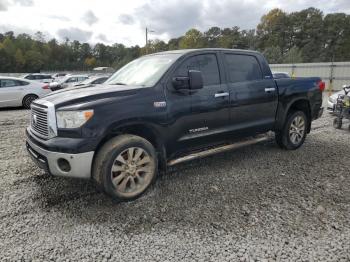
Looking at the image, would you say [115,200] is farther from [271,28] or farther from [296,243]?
[271,28]

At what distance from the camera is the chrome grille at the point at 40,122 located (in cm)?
344

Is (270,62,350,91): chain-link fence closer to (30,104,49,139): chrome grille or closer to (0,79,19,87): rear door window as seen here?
(0,79,19,87): rear door window

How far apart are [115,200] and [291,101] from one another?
3.74 meters

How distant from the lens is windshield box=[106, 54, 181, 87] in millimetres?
3982

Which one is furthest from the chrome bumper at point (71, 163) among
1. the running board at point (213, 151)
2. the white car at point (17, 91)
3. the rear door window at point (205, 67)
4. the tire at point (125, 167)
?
the white car at point (17, 91)

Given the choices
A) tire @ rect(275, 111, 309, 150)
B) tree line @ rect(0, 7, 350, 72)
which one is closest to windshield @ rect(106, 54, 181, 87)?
tire @ rect(275, 111, 309, 150)

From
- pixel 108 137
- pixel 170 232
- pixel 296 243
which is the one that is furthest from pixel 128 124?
pixel 296 243

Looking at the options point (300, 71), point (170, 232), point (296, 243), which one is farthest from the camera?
point (300, 71)

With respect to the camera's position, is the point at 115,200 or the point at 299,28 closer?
the point at 115,200

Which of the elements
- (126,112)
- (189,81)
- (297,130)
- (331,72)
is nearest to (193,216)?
(126,112)

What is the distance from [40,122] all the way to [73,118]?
2.07 feet

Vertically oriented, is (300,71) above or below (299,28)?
below

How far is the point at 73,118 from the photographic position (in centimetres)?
324

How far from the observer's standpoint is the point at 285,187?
404cm
